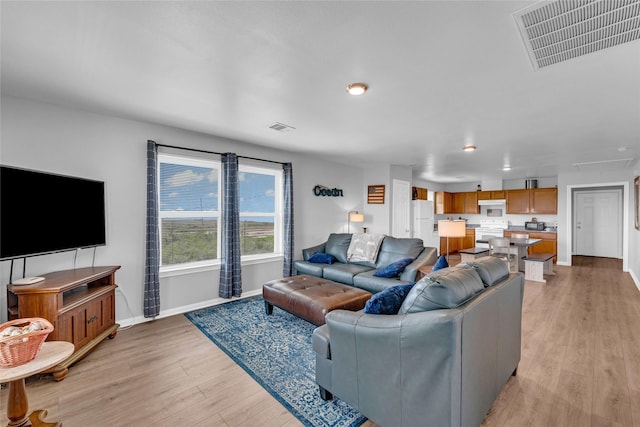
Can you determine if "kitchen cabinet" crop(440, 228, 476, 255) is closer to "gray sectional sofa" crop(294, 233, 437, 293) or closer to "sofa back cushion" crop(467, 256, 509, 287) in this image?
"gray sectional sofa" crop(294, 233, 437, 293)

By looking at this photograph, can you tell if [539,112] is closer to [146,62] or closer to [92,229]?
[146,62]

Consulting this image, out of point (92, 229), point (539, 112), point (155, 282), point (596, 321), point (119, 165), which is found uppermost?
point (539, 112)

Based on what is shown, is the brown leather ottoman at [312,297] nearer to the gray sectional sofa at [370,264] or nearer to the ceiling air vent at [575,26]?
the gray sectional sofa at [370,264]

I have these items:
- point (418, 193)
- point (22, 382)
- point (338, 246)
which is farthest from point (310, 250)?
point (418, 193)

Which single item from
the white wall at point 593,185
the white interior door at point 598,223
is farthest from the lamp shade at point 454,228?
the white interior door at point 598,223

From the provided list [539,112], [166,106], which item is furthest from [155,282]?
[539,112]

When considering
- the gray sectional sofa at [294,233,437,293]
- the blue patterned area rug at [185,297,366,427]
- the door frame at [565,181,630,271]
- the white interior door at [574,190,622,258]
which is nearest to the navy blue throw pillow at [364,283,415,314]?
the blue patterned area rug at [185,297,366,427]

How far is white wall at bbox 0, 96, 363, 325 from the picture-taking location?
8.90 feet

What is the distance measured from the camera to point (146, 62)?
6.72ft

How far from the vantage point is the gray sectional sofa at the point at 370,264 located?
3668mm

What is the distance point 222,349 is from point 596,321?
14.6 feet

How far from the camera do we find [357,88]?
2.39 meters

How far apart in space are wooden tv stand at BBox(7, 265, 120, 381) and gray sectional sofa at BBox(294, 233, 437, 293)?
8.48 feet

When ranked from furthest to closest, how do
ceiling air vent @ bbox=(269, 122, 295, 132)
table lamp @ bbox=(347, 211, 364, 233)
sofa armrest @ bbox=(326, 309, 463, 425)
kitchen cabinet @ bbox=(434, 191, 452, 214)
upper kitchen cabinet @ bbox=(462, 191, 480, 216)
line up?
kitchen cabinet @ bbox=(434, 191, 452, 214), upper kitchen cabinet @ bbox=(462, 191, 480, 216), table lamp @ bbox=(347, 211, 364, 233), ceiling air vent @ bbox=(269, 122, 295, 132), sofa armrest @ bbox=(326, 309, 463, 425)
